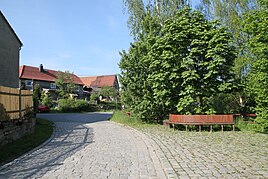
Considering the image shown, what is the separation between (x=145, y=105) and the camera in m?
17.7

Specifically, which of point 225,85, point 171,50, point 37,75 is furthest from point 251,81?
point 37,75

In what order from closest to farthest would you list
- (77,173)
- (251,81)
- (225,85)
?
(77,173) < (251,81) < (225,85)

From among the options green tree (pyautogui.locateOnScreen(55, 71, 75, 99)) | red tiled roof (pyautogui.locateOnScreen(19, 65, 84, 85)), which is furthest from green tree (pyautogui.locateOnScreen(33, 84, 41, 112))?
red tiled roof (pyautogui.locateOnScreen(19, 65, 84, 85))

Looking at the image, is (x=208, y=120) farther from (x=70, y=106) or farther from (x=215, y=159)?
(x=70, y=106)

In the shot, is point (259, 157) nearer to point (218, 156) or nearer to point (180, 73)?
point (218, 156)

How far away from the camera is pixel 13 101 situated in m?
10.6

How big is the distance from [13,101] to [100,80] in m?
69.7

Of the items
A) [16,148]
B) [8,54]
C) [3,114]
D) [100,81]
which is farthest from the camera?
[100,81]

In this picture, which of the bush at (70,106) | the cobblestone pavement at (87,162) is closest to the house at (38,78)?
the bush at (70,106)

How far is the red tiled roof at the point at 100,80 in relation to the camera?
77250 millimetres

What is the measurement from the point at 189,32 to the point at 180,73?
248 centimetres

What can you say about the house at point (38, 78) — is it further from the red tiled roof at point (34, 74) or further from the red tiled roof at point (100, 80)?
the red tiled roof at point (100, 80)

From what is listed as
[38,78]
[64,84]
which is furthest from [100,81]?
[64,84]

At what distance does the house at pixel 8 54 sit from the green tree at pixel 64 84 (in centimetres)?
2273
